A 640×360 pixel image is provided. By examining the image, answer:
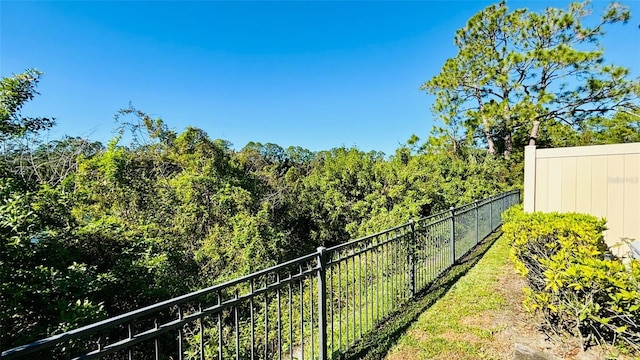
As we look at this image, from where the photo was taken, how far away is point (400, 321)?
3777mm

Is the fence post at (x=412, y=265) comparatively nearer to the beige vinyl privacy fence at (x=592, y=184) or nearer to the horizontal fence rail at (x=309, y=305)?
the horizontal fence rail at (x=309, y=305)

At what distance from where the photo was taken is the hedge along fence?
220cm

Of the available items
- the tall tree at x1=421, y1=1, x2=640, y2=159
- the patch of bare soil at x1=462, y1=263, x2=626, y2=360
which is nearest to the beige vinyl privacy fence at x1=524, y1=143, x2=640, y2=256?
the patch of bare soil at x1=462, y1=263, x2=626, y2=360

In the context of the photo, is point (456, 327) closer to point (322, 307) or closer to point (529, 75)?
point (322, 307)

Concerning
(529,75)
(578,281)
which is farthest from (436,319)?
(529,75)

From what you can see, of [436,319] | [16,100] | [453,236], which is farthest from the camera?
[453,236]

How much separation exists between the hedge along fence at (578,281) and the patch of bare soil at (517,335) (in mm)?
111

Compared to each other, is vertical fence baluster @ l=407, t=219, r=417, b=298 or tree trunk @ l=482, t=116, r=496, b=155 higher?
tree trunk @ l=482, t=116, r=496, b=155

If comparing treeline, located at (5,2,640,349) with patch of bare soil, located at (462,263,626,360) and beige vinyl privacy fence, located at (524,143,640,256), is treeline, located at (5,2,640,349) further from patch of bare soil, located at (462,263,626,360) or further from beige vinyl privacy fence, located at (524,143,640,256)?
beige vinyl privacy fence, located at (524,143,640,256)

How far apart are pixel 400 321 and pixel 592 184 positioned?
3436 millimetres

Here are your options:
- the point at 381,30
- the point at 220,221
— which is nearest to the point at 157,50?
the point at 220,221

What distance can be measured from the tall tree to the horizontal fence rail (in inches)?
325

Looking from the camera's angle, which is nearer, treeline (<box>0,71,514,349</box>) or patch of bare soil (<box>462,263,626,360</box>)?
patch of bare soil (<box>462,263,626,360</box>)

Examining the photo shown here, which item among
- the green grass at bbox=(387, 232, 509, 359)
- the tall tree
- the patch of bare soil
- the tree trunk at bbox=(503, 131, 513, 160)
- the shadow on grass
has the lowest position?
the shadow on grass
